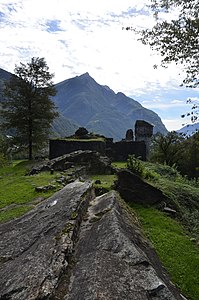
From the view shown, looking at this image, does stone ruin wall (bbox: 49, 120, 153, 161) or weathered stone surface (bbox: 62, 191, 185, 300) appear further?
stone ruin wall (bbox: 49, 120, 153, 161)

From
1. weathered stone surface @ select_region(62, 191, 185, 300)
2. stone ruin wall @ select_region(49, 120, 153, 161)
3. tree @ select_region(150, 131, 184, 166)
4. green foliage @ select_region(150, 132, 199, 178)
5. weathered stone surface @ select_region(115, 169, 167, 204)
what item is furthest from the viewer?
tree @ select_region(150, 131, 184, 166)

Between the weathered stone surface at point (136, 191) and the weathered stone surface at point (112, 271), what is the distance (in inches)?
269

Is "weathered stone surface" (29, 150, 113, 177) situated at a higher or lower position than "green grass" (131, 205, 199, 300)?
higher

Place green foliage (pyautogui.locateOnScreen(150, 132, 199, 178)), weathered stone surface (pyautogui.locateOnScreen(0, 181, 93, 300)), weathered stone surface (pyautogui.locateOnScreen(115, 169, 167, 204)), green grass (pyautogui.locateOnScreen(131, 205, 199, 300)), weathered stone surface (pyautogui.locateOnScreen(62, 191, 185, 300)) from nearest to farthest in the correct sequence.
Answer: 1. weathered stone surface (pyautogui.locateOnScreen(62, 191, 185, 300))
2. weathered stone surface (pyautogui.locateOnScreen(0, 181, 93, 300))
3. green grass (pyautogui.locateOnScreen(131, 205, 199, 300))
4. weathered stone surface (pyautogui.locateOnScreen(115, 169, 167, 204))
5. green foliage (pyautogui.locateOnScreen(150, 132, 199, 178))

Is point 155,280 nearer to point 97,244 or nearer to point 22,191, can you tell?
point 97,244

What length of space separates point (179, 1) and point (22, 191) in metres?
11.6

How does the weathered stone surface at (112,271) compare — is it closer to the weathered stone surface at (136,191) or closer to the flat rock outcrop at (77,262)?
the flat rock outcrop at (77,262)

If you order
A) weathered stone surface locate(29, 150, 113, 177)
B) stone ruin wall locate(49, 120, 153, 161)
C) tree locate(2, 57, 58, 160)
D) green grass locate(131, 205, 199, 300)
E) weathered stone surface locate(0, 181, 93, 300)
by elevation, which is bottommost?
green grass locate(131, 205, 199, 300)

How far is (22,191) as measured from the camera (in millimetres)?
16188

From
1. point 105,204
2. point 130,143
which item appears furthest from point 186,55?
point 130,143

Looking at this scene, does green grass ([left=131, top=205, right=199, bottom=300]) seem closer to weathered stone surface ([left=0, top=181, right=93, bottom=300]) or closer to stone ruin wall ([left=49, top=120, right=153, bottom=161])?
weathered stone surface ([left=0, top=181, right=93, bottom=300])

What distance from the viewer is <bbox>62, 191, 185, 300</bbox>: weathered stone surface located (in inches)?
172

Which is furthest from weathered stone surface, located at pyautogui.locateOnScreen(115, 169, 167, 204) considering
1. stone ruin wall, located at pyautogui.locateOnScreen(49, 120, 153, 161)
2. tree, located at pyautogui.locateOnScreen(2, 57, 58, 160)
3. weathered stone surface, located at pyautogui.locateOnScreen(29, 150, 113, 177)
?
tree, located at pyautogui.locateOnScreen(2, 57, 58, 160)

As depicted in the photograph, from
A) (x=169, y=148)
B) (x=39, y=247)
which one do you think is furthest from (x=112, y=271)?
(x=169, y=148)
